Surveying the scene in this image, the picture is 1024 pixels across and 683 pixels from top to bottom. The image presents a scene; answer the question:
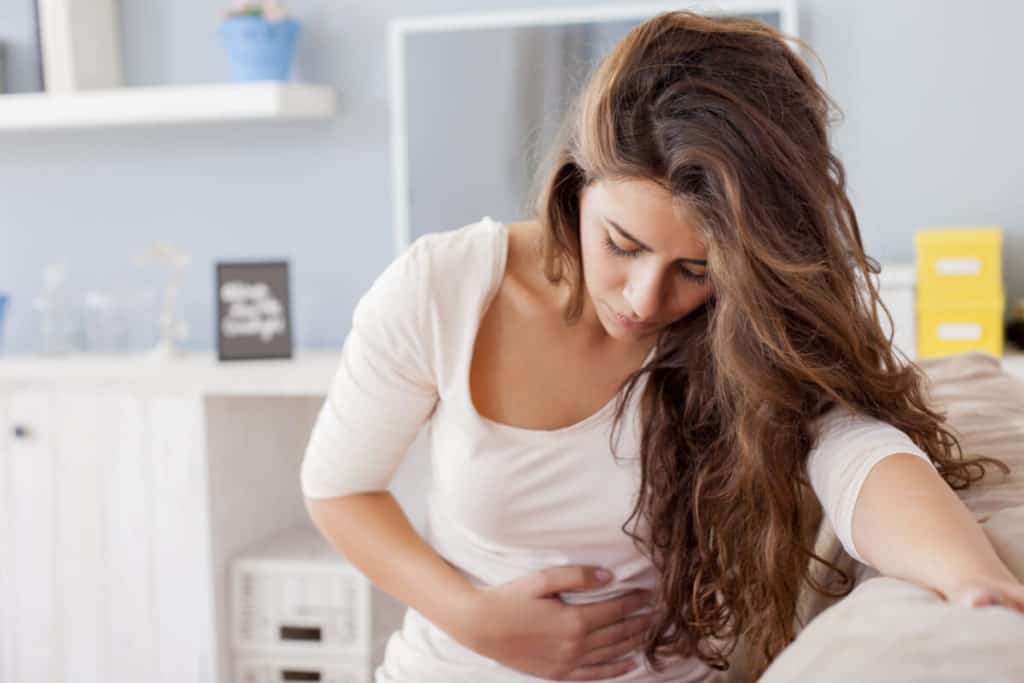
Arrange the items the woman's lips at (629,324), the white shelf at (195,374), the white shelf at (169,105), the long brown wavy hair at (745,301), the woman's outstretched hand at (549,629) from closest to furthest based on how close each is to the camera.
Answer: the long brown wavy hair at (745,301)
the woman's lips at (629,324)
the woman's outstretched hand at (549,629)
the white shelf at (195,374)
the white shelf at (169,105)

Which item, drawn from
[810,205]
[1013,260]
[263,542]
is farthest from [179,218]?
[810,205]

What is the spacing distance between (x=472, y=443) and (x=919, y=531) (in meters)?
0.56

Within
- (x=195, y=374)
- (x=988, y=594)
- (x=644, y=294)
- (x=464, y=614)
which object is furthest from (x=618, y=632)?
(x=195, y=374)

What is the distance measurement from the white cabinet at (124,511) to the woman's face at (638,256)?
63.5 inches

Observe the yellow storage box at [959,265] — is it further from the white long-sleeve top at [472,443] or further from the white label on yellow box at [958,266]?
the white long-sleeve top at [472,443]

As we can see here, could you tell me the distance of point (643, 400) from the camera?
1318 mm

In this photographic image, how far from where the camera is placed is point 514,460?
1341 mm

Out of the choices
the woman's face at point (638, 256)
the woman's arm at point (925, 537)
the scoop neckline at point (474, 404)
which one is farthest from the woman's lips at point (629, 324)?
the woman's arm at point (925, 537)

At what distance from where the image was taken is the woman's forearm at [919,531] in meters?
0.82

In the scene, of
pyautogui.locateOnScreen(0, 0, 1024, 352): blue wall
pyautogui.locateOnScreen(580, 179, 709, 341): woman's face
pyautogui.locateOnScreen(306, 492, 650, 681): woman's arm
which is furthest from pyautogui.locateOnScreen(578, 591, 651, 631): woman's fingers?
pyautogui.locateOnScreen(0, 0, 1024, 352): blue wall

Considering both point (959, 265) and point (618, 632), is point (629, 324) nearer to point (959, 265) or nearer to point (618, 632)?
point (618, 632)

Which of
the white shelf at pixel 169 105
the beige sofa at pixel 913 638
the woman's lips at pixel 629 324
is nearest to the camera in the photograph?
the beige sofa at pixel 913 638

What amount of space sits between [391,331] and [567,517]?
0.27 meters

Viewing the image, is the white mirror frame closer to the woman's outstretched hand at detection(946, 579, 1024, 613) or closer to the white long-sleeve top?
the white long-sleeve top
